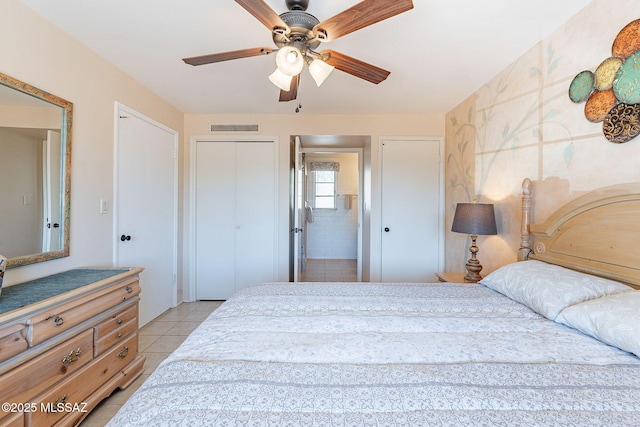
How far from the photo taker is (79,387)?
1.42 metres

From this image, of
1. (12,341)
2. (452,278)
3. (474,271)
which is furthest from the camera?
(452,278)

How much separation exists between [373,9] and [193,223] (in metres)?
3.06

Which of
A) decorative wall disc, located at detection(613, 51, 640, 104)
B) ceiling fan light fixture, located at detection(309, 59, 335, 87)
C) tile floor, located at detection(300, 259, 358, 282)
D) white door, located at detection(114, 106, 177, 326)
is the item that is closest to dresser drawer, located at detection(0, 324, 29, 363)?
white door, located at detection(114, 106, 177, 326)

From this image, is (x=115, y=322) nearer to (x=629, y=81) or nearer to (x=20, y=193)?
(x=20, y=193)

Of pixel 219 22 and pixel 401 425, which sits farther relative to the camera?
pixel 219 22

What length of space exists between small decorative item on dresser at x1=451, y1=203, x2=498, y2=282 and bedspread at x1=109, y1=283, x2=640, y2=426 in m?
0.94

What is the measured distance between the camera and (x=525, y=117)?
199 cm

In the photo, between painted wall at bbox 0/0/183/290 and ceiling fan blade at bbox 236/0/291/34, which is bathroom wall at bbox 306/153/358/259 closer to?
painted wall at bbox 0/0/183/290

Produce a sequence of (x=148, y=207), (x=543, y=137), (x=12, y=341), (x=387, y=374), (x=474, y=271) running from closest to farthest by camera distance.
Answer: (x=387, y=374) → (x=12, y=341) → (x=543, y=137) → (x=474, y=271) → (x=148, y=207)

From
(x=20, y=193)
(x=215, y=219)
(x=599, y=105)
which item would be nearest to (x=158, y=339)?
(x=215, y=219)

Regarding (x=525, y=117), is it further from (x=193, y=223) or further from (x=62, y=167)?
(x=193, y=223)

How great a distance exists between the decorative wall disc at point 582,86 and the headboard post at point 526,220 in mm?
527

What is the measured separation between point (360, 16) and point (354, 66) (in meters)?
0.42

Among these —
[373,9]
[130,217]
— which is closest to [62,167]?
[130,217]
